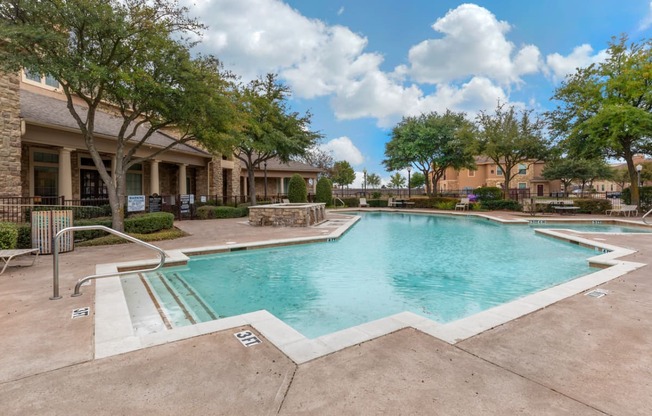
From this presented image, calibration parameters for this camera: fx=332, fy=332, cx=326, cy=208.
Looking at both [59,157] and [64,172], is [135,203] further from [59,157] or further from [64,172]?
[59,157]

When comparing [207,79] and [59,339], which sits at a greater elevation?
[207,79]

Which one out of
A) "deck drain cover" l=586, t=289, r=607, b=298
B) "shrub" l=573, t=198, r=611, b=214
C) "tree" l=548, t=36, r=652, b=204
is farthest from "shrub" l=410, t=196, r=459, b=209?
"deck drain cover" l=586, t=289, r=607, b=298

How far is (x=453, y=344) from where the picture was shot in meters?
3.07

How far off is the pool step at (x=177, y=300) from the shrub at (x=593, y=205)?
22444 mm

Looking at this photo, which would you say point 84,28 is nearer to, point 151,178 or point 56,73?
point 56,73

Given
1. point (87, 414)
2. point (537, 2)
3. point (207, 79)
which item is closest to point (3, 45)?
point (207, 79)

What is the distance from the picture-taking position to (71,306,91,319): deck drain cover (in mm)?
3873

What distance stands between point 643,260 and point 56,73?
46.1 feet

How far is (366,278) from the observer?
6.79m

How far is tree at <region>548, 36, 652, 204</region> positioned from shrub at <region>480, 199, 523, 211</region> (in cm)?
467

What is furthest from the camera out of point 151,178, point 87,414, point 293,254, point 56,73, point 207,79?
point 151,178

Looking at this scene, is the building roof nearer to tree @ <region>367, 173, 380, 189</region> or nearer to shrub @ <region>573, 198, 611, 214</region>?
shrub @ <region>573, 198, 611, 214</region>

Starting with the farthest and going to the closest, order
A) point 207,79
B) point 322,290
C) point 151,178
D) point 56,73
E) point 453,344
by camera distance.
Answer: point 151,178 < point 207,79 < point 56,73 < point 322,290 < point 453,344

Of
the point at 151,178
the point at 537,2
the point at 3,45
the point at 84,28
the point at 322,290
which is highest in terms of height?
the point at 537,2
